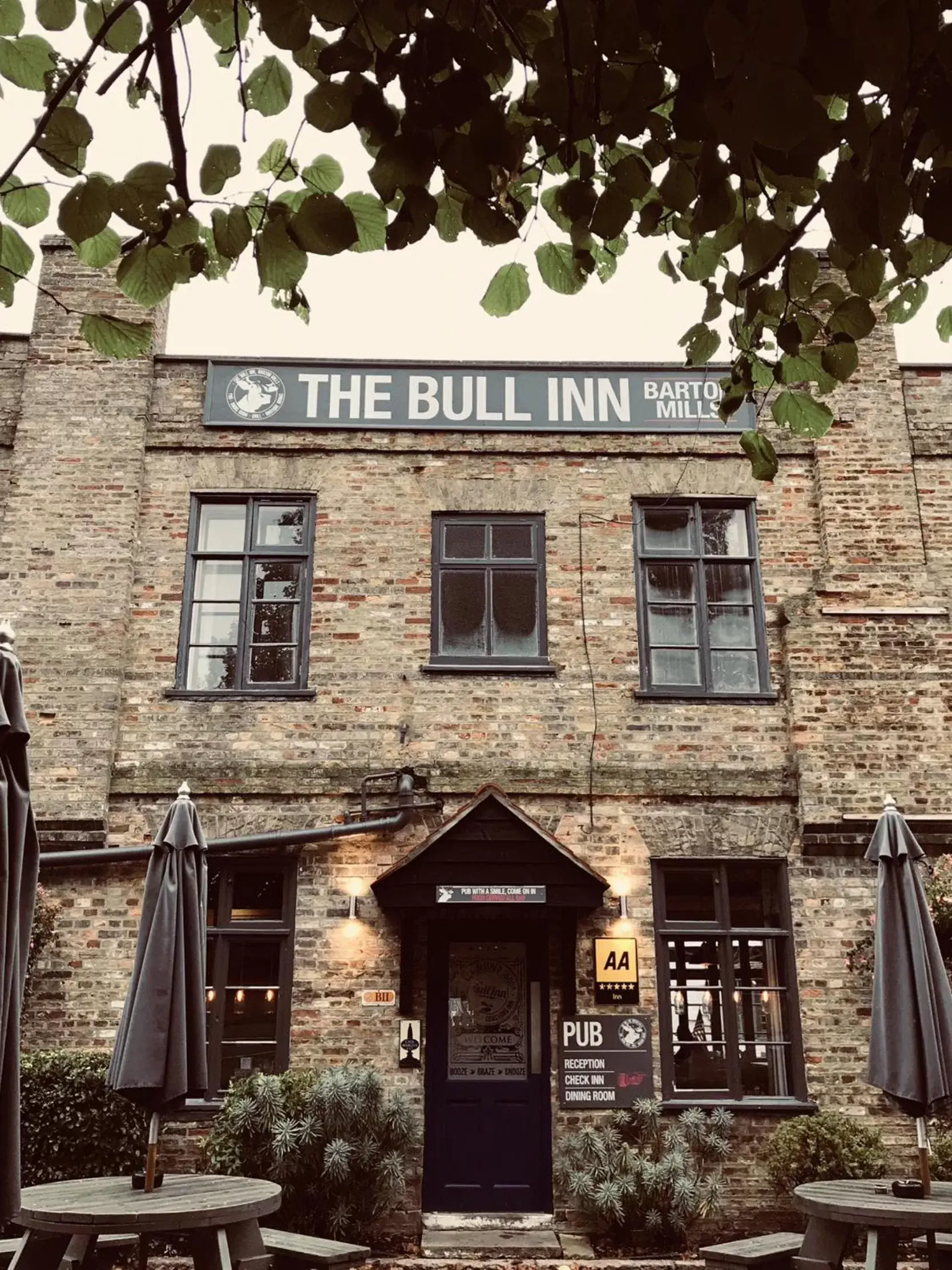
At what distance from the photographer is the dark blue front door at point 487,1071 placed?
28.8 ft

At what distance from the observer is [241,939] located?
930 centimetres

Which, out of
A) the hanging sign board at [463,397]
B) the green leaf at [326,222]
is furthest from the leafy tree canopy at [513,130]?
the hanging sign board at [463,397]

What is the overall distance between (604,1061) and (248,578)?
5131mm

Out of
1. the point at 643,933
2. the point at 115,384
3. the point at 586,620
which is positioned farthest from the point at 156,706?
the point at 643,933

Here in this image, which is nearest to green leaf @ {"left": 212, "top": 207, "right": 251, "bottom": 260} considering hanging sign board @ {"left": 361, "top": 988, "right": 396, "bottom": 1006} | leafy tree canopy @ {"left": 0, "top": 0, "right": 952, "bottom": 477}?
leafy tree canopy @ {"left": 0, "top": 0, "right": 952, "bottom": 477}

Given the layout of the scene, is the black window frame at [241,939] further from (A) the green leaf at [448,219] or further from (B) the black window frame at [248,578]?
(A) the green leaf at [448,219]

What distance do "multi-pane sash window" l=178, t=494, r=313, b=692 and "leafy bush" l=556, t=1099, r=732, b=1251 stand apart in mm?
4432

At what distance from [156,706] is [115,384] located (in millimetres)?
3174

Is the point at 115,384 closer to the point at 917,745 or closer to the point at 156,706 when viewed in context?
the point at 156,706

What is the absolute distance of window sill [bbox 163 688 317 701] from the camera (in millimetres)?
9836

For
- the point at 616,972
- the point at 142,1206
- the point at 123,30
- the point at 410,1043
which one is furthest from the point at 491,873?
the point at 123,30

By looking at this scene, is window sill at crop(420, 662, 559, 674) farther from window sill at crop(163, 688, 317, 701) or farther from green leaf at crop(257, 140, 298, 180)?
green leaf at crop(257, 140, 298, 180)

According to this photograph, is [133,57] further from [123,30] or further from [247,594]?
[247,594]

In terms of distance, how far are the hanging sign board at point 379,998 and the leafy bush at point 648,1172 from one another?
172cm
